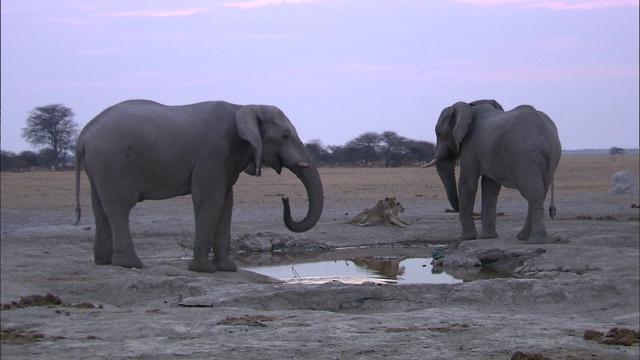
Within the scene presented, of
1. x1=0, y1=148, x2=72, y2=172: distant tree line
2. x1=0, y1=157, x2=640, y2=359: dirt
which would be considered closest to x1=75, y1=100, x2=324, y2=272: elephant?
x1=0, y1=157, x2=640, y2=359: dirt

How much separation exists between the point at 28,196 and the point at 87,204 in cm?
351

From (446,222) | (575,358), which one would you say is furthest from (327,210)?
(575,358)

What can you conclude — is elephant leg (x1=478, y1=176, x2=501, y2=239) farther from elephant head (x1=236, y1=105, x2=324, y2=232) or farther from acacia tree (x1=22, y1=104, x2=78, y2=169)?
acacia tree (x1=22, y1=104, x2=78, y2=169)

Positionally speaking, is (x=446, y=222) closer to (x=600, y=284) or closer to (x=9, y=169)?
(x=600, y=284)

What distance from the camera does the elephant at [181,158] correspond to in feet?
36.2

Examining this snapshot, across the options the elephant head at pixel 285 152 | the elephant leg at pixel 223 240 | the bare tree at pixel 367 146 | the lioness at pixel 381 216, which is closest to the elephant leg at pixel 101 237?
the elephant leg at pixel 223 240

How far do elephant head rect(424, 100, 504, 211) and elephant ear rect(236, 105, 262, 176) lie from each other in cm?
469

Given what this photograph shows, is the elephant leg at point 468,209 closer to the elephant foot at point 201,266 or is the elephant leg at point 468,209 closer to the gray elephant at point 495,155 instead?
the gray elephant at point 495,155

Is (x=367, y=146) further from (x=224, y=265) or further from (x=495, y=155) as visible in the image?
(x=224, y=265)

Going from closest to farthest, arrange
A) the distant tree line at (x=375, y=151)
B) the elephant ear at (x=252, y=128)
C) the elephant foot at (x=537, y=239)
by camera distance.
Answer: the elephant ear at (x=252, y=128) < the elephant foot at (x=537, y=239) < the distant tree line at (x=375, y=151)

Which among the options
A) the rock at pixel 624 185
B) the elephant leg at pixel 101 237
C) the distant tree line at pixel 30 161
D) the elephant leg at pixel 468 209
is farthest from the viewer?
the distant tree line at pixel 30 161

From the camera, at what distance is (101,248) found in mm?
11555

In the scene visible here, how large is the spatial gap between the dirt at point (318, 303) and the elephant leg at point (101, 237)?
0.31 meters

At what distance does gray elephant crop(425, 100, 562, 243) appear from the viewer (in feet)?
45.1
